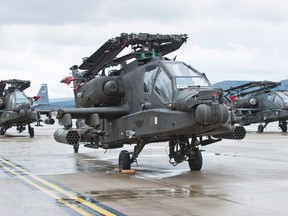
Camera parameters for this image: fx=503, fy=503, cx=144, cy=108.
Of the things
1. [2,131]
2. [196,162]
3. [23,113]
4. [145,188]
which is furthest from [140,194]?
[2,131]

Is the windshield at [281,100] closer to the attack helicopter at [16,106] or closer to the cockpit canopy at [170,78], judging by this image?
the attack helicopter at [16,106]

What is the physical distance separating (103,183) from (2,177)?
8.54 feet

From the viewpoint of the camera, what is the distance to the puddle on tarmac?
8789 millimetres

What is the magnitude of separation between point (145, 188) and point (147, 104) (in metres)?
2.96

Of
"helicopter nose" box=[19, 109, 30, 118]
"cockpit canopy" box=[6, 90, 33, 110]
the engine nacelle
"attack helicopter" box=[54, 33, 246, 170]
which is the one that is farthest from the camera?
"cockpit canopy" box=[6, 90, 33, 110]

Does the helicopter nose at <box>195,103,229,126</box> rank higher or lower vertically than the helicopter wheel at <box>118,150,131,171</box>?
higher

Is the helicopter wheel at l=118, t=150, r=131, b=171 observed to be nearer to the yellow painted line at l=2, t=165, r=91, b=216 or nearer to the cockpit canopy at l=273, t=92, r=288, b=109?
the yellow painted line at l=2, t=165, r=91, b=216

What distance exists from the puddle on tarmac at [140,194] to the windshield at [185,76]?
9.97 feet

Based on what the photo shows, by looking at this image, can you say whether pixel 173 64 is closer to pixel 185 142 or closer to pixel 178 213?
pixel 185 142

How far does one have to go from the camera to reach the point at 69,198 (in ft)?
28.5

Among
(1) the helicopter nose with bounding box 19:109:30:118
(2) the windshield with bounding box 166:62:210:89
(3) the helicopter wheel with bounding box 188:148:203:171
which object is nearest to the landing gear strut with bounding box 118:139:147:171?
(3) the helicopter wheel with bounding box 188:148:203:171

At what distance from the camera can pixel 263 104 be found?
37.2 m

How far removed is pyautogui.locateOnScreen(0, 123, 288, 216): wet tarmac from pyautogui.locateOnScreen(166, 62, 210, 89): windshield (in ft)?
7.17

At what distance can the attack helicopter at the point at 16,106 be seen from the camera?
107 ft
